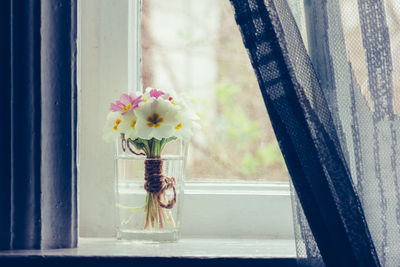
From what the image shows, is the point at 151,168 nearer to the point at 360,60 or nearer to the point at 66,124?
the point at 66,124

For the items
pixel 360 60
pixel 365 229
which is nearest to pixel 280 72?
pixel 360 60

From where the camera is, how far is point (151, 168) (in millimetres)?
1072

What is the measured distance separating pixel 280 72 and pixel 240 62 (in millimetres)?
419

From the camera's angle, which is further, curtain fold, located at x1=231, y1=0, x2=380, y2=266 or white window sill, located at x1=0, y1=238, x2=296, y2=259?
white window sill, located at x1=0, y1=238, x2=296, y2=259

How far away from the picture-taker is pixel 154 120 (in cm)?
103

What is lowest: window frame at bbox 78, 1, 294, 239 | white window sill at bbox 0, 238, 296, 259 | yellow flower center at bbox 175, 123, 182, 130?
white window sill at bbox 0, 238, 296, 259

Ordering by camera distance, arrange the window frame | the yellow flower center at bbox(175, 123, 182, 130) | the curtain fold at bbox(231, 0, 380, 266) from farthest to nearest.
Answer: the window frame
the yellow flower center at bbox(175, 123, 182, 130)
the curtain fold at bbox(231, 0, 380, 266)

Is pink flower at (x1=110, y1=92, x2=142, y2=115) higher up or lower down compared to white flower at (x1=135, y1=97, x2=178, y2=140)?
higher up

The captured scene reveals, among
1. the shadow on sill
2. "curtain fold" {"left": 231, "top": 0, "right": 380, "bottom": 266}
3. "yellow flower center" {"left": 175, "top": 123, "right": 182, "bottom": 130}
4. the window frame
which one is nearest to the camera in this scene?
"curtain fold" {"left": 231, "top": 0, "right": 380, "bottom": 266}

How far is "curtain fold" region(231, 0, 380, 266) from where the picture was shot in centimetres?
83
